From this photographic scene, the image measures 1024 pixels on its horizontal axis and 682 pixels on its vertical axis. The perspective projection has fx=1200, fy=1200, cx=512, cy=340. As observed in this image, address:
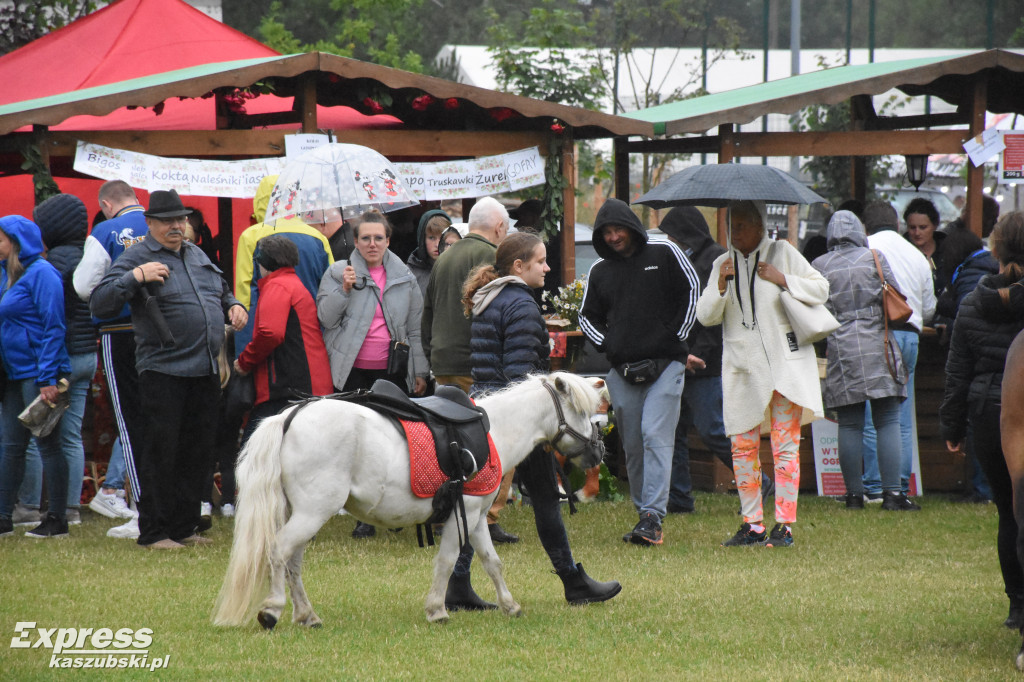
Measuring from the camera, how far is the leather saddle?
537cm

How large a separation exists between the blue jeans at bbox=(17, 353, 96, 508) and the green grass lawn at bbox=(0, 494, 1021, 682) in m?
0.39

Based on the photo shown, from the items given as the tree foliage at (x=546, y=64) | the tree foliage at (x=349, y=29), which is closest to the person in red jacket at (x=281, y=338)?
the tree foliage at (x=546, y=64)

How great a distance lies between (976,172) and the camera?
1088 cm

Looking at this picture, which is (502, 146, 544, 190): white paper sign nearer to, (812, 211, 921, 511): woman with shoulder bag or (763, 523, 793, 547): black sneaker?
(812, 211, 921, 511): woman with shoulder bag

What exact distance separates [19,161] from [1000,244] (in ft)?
32.9

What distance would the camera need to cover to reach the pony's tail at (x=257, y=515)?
202 inches

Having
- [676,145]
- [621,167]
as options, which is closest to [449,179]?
[676,145]

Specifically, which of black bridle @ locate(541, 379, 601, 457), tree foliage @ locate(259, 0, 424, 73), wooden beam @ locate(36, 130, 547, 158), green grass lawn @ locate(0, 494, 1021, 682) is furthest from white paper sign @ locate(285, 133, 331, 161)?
tree foliage @ locate(259, 0, 424, 73)

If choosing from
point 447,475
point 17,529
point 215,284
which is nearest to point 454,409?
point 447,475

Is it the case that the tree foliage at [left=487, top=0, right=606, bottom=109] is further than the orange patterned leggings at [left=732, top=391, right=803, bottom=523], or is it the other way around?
the tree foliage at [left=487, top=0, right=606, bottom=109]

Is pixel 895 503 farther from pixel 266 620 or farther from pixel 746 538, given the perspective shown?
pixel 266 620

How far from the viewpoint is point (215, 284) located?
7.56m

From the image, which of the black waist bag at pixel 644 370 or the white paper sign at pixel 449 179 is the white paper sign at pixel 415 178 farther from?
the black waist bag at pixel 644 370

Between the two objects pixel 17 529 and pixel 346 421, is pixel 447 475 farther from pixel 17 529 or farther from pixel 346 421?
pixel 17 529
